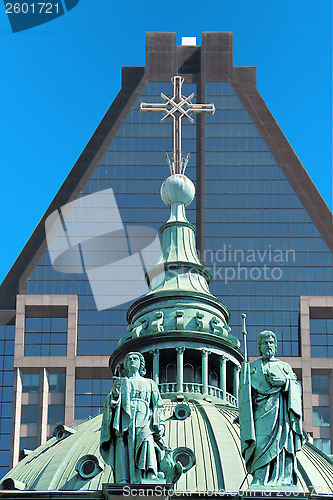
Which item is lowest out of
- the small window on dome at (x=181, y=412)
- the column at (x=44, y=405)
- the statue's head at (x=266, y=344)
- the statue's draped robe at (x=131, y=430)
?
the statue's draped robe at (x=131, y=430)

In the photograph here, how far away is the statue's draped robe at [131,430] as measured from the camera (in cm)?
3428

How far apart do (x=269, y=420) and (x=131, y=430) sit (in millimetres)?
3303

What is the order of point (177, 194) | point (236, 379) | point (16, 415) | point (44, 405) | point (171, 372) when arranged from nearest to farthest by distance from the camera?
point (171, 372) → point (236, 379) → point (177, 194) → point (16, 415) → point (44, 405)

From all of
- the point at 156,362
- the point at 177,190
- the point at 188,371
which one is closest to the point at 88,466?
the point at 156,362

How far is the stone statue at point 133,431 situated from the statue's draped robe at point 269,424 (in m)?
2.10

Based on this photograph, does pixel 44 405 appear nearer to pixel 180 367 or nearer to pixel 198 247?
pixel 198 247

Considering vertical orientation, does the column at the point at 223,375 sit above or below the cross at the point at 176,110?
below

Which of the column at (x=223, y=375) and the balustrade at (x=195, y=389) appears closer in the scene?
the balustrade at (x=195, y=389)

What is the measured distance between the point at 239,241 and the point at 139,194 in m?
9.66

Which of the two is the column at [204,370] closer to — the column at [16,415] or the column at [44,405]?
the column at [44,405]

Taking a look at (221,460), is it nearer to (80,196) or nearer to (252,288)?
(252,288)

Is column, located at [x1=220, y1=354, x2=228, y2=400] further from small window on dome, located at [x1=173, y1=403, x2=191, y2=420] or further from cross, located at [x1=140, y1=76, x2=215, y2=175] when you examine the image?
cross, located at [x1=140, y1=76, x2=215, y2=175]

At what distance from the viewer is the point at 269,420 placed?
34.6 m

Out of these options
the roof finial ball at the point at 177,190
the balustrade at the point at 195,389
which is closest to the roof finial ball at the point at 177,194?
the roof finial ball at the point at 177,190
